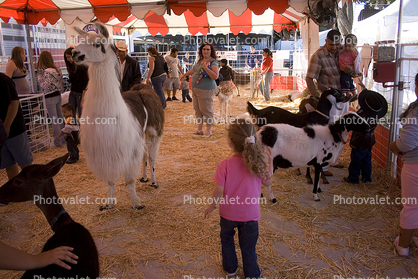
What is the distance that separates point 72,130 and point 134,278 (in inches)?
140

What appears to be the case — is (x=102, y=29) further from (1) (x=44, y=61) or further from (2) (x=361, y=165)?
(1) (x=44, y=61)

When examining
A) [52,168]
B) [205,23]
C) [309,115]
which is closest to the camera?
[52,168]

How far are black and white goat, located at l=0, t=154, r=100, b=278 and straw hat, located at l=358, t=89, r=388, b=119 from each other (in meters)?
3.49

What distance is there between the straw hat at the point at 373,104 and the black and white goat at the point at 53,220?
11.4 ft

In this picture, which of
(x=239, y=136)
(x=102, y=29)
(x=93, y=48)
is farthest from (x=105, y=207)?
(x=239, y=136)

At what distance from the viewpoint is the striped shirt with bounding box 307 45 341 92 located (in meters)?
4.47

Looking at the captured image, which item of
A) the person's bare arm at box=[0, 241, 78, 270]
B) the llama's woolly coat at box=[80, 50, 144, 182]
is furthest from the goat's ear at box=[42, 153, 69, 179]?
the llama's woolly coat at box=[80, 50, 144, 182]

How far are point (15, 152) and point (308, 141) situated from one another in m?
3.57

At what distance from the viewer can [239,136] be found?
214 cm

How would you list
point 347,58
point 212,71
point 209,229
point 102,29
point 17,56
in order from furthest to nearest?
point 212,71 < point 17,56 < point 347,58 < point 209,229 < point 102,29

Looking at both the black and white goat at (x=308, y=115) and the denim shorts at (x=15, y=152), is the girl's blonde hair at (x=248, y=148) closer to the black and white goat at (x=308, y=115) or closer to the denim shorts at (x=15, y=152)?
the black and white goat at (x=308, y=115)

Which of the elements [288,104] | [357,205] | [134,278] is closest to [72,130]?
[134,278]

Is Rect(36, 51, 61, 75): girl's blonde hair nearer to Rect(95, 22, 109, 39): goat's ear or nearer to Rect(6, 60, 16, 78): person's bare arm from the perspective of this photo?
Rect(6, 60, 16, 78): person's bare arm

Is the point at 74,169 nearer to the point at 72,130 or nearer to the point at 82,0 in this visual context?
the point at 72,130
